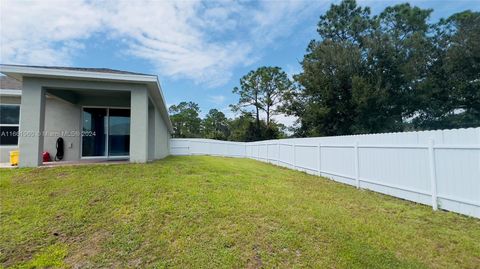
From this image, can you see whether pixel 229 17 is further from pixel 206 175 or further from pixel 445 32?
pixel 445 32

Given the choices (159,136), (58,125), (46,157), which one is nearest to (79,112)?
(58,125)

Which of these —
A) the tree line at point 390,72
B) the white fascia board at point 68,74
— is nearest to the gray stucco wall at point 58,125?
the white fascia board at point 68,74

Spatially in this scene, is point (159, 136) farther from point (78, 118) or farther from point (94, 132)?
point (78, 118)

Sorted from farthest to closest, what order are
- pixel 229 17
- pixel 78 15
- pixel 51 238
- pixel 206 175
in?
1. pixel 229 17
2. pixel 78 15
3. pixel 206 175
4. pixel 51 238

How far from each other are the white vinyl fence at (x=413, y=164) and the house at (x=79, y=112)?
5979 mm

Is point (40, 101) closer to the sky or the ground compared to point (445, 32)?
closer to the ground

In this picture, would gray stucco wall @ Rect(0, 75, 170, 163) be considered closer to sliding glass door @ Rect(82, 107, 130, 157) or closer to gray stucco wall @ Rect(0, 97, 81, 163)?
gray stucco wall @ Rect(0, 97, 81, 163)

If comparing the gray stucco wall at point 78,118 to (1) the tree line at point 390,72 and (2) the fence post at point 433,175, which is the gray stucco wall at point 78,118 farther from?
(1) the tree line at point 390,72

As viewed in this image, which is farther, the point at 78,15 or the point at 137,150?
the point at 78,15

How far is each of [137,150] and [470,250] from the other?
26.1 ft

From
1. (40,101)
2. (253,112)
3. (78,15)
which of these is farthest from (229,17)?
(253,112)

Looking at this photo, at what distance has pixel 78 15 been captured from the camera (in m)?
9.50

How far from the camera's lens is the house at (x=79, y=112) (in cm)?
762

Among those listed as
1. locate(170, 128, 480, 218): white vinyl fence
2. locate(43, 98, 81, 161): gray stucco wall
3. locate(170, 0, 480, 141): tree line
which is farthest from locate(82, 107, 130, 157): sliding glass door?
locate(170, 0, 480, 141): tree line
